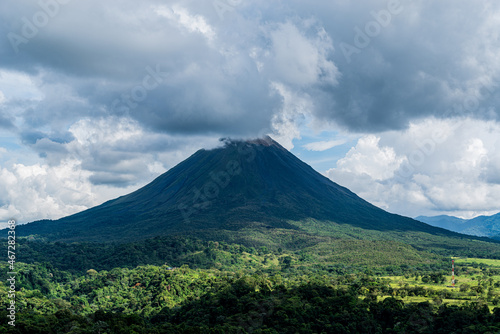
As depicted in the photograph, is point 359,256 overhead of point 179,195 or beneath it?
beneath

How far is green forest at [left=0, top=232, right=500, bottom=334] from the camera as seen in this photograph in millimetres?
39531

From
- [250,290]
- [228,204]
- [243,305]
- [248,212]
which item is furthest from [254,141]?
[243,305]

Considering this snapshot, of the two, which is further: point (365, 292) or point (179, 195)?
point (179, 195)

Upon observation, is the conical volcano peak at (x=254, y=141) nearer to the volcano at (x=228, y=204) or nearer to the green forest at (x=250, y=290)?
the volcano at (x=228, y=204)

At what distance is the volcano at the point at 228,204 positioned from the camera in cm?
13562

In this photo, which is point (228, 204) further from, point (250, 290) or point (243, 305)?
point (243, 305)

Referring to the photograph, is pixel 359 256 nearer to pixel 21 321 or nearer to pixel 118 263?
pixel 118 263

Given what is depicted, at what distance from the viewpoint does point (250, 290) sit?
172 ft

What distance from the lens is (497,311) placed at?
130ft

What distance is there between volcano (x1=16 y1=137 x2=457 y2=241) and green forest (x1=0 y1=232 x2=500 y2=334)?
2720cm

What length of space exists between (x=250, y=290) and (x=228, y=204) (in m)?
97.1

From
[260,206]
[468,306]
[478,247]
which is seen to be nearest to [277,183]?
[260,206]

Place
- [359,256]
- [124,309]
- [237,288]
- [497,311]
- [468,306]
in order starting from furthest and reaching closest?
1. [359,256]
2. [124,309]
3. [237,288]
4. [468,306]
5. [497,311]

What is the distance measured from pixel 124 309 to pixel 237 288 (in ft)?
59.5
